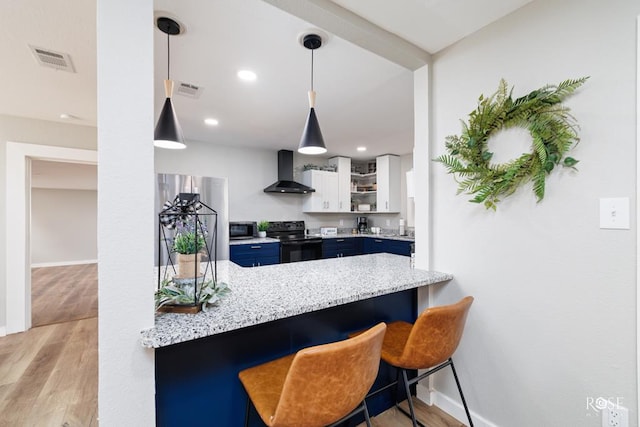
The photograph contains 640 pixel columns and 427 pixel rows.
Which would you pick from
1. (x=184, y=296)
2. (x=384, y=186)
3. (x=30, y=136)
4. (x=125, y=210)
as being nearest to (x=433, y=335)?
(x=184, y=296)

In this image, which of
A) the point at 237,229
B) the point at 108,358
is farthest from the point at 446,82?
the point at 237,229

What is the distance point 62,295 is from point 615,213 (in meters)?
6.49

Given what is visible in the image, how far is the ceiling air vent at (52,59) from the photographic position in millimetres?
1950

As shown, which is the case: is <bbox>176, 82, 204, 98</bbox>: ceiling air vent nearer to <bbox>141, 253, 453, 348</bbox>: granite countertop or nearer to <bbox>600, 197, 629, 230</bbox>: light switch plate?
<bbox>141, 253, 453, 348</bbox>: granite countertop

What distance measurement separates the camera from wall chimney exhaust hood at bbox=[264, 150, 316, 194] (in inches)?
184

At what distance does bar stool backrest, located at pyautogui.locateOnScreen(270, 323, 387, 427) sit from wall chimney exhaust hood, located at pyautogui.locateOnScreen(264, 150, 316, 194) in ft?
12.6

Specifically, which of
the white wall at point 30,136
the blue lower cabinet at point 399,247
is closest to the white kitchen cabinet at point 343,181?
the blue lower cabinet at point 399,247

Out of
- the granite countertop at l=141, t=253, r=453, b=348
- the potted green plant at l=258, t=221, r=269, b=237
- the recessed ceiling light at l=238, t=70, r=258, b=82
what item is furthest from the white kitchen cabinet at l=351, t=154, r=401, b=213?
the recessed ceiling light at l=238, t=70, r=258, b=82

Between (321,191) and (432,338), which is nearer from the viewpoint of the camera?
(432,338)

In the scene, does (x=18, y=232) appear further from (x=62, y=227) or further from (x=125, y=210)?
(x=62, y=227)

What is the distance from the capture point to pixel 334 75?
7.49 feet

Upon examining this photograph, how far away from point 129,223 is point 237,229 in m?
3.51

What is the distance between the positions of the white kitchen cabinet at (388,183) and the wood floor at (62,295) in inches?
183

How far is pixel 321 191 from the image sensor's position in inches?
198
